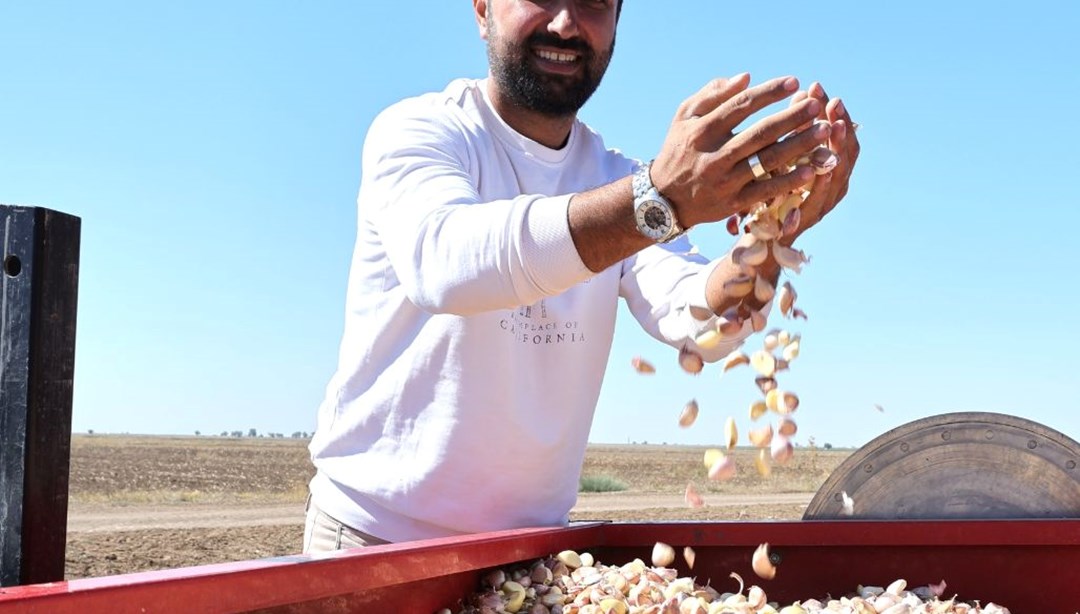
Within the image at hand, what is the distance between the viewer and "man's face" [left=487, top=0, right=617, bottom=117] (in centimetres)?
274

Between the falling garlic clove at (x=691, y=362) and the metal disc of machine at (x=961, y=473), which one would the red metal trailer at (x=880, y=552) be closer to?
the metal disc of machine at (x=961, y=473)

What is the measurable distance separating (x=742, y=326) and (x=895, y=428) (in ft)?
3.21

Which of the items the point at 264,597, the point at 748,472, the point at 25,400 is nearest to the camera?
the point at 264,597

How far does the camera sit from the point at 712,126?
5.88 ft

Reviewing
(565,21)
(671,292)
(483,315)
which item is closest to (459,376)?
(483,315)

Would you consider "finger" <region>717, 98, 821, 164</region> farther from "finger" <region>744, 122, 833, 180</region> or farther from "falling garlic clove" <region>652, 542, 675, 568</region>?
"falling garlic clove" <region>652, 542, 675, 568</region>

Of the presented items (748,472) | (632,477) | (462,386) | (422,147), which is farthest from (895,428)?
(748,472)

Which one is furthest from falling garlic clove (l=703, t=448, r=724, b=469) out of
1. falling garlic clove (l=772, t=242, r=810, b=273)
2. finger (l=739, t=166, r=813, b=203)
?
finger (l=739, t=166, r=813, b=203)

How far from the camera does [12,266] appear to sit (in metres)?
2.13

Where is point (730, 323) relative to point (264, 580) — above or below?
above

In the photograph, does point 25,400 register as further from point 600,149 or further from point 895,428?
point 895,428

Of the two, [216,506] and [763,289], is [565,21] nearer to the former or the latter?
[763,289]

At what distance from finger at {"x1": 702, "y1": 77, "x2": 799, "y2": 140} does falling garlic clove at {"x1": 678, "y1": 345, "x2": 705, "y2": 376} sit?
86 cm

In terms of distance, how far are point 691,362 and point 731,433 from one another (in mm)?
206
